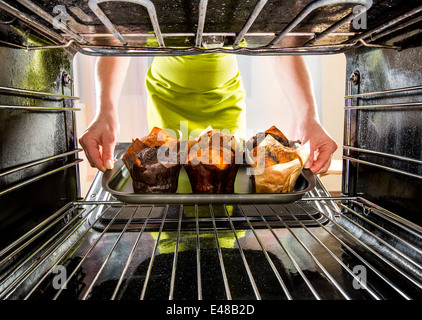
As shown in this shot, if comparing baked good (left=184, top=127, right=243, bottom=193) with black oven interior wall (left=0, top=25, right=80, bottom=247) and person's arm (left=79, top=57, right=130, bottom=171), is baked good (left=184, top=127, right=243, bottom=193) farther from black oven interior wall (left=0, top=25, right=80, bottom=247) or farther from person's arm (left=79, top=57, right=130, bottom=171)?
black oven interior wall (left=0, top=25, right=80, bottom=247)

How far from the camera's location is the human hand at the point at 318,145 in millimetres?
1027

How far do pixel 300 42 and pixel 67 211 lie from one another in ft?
2.80

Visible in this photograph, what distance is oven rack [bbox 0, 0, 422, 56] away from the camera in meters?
0.59

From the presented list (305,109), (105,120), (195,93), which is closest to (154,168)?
(105,120)

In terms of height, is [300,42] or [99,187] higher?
[300,42]

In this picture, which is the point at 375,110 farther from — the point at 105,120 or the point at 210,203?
the point at 105,120

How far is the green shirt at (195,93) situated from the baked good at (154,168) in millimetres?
826

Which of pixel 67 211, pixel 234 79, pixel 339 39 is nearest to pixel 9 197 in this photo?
pixel 67 211

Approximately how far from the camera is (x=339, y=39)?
2.77 feet

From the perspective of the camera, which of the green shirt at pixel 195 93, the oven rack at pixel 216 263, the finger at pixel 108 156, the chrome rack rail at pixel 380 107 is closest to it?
the oven rack at pixel 216 263

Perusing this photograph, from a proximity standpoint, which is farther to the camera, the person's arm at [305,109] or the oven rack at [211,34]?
the person's arm at [305,109]

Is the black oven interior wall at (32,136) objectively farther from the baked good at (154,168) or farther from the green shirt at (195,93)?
the green shirt at (195,93)

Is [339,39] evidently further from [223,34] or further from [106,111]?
[106,111]

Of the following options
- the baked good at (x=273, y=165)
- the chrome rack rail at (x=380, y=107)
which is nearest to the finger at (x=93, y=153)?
the baked good at (x=273, y=165)
